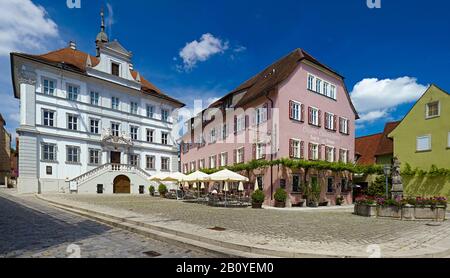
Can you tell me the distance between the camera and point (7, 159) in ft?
262

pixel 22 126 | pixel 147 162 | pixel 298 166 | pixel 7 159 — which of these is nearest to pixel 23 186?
pixel 22 126

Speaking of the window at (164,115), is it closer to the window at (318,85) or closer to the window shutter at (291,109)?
the window shutter at (291,109)

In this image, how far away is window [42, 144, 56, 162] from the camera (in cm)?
2936

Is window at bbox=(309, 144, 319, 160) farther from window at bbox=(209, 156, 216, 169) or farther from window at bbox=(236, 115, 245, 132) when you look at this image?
window at bbox=(209, 156, 216, 169)

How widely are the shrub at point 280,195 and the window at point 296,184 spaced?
111 inches

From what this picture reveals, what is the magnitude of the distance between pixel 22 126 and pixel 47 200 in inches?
451

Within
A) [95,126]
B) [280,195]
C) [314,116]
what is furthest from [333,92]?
[95,126]

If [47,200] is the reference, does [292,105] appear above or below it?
above

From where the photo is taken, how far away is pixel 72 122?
105 ft

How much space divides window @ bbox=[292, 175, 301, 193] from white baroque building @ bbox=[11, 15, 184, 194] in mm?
19203

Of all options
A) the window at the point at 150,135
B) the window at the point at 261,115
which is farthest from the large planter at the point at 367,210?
the window at the point at 150,135

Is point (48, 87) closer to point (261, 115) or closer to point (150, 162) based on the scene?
point (150, 162)

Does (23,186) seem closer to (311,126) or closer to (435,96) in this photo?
(311,126)

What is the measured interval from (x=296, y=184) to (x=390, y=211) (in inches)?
418
